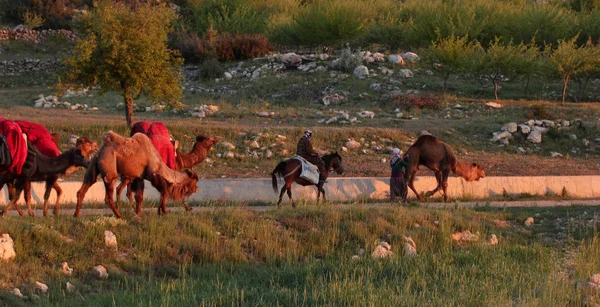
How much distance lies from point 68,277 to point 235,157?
568 inches

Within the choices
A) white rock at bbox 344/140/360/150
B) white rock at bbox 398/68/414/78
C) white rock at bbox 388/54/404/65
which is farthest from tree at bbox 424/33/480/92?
white rock at bbox 344/140/360/150

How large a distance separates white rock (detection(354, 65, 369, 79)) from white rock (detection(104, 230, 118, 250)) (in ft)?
97.6

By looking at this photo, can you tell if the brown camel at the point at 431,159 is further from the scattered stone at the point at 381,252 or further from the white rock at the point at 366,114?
the white rock at the point at 366,114

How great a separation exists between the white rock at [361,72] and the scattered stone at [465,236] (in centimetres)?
2647

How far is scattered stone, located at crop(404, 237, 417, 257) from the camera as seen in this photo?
13.2 m

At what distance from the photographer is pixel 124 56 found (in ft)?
83.9

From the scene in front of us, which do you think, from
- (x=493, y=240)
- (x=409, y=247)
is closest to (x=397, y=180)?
(x=493, y=240)

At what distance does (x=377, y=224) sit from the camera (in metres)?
15.3

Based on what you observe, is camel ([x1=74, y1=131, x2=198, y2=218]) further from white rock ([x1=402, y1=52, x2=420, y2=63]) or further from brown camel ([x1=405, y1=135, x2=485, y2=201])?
white rock ([x1=402, y1=52, x2=420, y2=63])

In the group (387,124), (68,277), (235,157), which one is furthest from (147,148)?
(387,124)

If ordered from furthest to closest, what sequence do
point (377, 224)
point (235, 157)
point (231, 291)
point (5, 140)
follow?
point (235, 157)
point (377, 224)
point (5, 140)
point (231, 291)

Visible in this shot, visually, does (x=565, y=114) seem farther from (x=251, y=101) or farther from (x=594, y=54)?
(x=251, y=101)

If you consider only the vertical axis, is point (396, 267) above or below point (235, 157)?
above

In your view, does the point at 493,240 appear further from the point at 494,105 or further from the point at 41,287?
the point at 494,105
